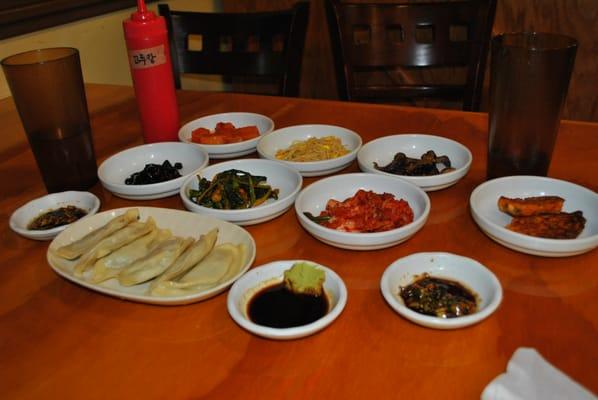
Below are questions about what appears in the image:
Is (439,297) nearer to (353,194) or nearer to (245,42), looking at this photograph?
(353,194)

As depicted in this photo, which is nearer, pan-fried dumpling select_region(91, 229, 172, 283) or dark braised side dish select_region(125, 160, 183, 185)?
pan-fried dumpling select_region(91, 229, 172, 283)

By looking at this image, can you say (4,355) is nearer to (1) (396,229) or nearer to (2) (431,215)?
(1) (396,229)

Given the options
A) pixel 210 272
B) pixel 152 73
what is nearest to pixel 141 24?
pixel 152 73

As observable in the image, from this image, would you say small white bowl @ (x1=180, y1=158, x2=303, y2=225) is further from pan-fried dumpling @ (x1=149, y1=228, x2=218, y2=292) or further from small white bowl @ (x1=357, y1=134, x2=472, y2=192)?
small white bowl @ (x1=357, y1=134, x2=472, y2=192)

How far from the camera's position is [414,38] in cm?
211

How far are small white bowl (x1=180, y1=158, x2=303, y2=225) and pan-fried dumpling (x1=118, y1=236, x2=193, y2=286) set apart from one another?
14 centimetres

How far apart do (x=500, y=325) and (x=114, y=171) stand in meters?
1.12

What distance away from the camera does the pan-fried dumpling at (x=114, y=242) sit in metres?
1.04

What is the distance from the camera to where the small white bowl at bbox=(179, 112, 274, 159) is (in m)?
1.55

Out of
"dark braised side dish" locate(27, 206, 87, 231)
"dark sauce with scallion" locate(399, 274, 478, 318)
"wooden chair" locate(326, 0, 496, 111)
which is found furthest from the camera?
"wooden chair" locate(326, 0, 496, 111)

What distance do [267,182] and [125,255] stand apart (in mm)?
473

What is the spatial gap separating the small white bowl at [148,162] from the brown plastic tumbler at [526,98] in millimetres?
792

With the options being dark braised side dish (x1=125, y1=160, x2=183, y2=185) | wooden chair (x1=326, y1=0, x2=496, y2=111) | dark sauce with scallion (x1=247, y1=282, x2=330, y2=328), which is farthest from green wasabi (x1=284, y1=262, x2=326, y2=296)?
wooden chair (x1=326, y1=0, x2=496, y2=111)

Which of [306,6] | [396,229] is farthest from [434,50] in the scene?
[396,229]
